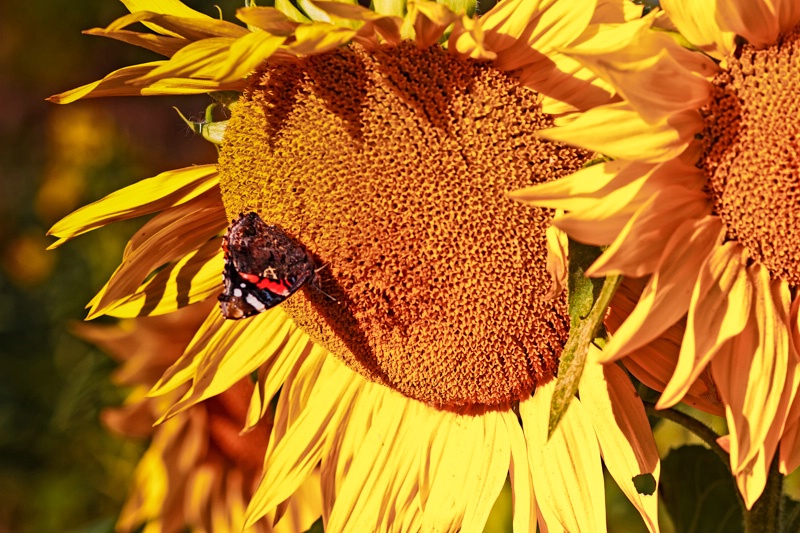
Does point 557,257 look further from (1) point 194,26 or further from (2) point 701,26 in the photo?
(1) point 194,26

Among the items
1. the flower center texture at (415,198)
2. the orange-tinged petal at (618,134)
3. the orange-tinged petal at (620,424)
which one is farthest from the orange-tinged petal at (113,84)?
the orange-tinged petal at (620,424)

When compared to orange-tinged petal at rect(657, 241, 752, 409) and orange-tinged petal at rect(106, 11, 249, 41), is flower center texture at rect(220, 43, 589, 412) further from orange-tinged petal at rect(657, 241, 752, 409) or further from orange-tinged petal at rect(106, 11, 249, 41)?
orange-tinged petal at rect(657, 241, 752, 409)

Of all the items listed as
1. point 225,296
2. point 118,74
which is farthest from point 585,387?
point 118,74

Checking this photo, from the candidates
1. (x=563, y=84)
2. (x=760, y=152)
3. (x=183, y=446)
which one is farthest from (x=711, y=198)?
(x=183, y=446)

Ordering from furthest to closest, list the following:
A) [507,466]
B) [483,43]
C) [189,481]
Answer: [189,481], [507,466], [483,43]

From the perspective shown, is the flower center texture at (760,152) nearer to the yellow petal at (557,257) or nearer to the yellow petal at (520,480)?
the yellow petal at (557,257)

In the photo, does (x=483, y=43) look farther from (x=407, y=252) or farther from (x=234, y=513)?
(x=234, y=513)

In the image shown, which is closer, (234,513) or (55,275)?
(234,513)

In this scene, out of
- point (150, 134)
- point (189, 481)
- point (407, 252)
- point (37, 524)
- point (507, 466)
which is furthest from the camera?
point (150, 134)
